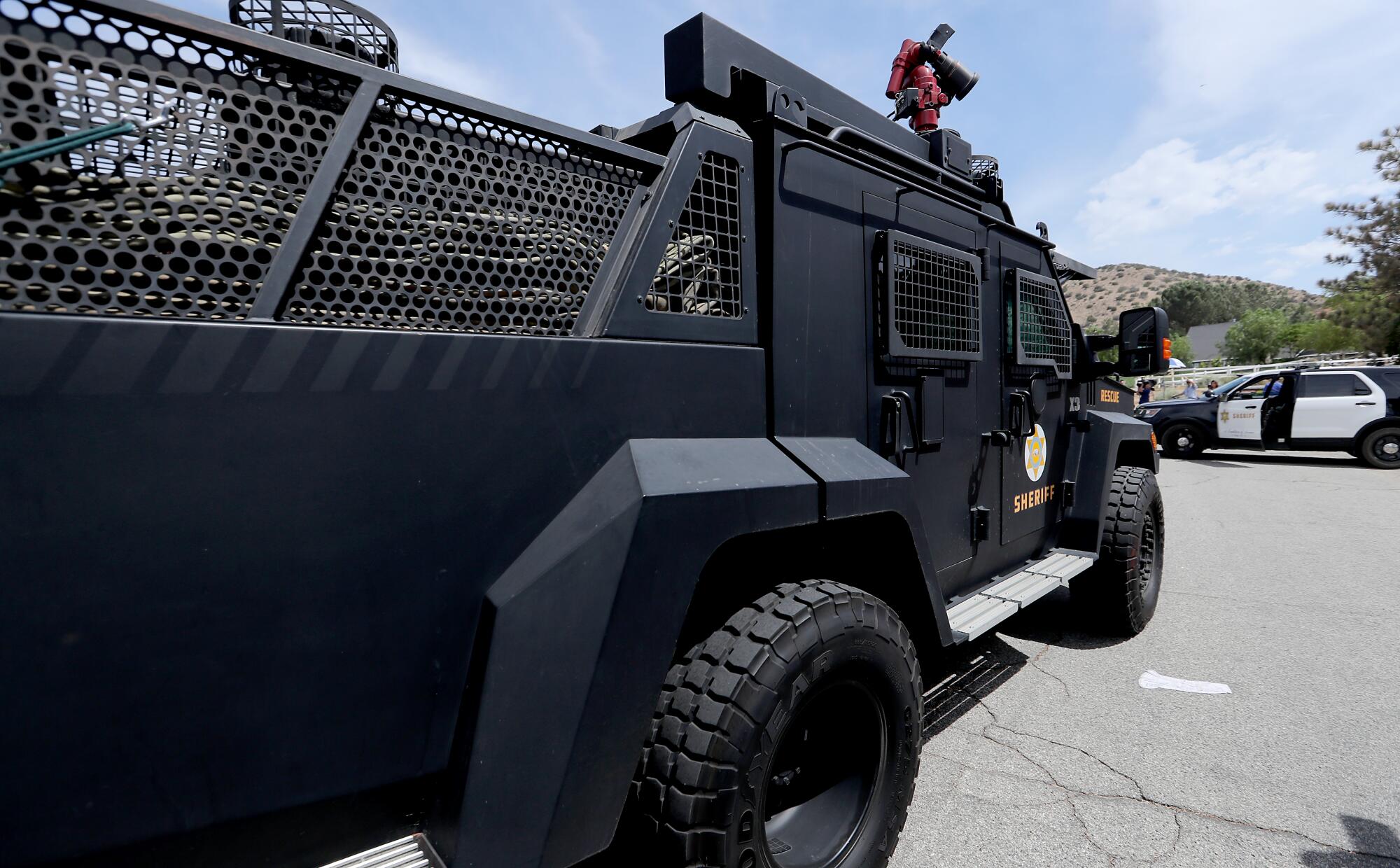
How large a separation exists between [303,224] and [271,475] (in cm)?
44

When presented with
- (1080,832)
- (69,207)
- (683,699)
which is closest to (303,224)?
(69,207)

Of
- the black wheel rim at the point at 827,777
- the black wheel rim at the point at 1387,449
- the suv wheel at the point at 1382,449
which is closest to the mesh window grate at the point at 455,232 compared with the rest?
the black wheel rim at the point at 827,777

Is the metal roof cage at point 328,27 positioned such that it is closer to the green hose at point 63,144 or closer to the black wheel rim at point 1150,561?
the green hose at point 63,144

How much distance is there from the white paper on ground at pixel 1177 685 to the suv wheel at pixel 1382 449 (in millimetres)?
12688

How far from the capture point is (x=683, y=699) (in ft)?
5.43

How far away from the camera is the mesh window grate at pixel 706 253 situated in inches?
71.7

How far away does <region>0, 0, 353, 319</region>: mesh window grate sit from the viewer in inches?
40.4

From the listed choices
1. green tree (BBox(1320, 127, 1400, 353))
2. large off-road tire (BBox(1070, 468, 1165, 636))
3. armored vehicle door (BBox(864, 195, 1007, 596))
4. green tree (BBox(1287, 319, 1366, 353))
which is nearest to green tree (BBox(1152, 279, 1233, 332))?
green tree (BBox(1287, 319, 1366, 353))

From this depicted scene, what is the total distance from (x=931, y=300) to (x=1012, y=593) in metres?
1.33

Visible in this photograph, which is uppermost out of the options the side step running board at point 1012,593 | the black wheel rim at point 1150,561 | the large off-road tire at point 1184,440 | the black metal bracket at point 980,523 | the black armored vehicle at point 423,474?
the black armored vehicle at point 423,474

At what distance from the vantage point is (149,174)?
113cm

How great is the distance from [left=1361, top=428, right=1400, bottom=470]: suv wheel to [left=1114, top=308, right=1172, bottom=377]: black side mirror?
12458 mm

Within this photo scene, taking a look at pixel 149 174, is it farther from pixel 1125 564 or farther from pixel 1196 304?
pixel 1196 304

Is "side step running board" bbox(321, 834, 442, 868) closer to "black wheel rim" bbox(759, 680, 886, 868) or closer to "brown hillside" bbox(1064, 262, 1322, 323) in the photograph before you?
"black wheel rim" bbox(759, 680, 886, 868)
